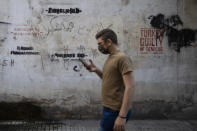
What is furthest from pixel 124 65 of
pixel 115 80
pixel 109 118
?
pixel 109 118

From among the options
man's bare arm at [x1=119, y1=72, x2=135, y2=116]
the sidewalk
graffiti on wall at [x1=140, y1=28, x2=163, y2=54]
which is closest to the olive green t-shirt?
man's bare arm at [x1=119, y1=72, x2=135, y2=116]

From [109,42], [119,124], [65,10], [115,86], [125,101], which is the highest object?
[65,10]

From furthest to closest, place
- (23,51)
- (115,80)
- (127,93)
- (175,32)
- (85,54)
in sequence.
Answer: (175,32), (85,54), (23,51), (115,80), (127,93)

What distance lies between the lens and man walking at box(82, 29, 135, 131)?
350 centimetres

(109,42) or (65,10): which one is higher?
(65,10)

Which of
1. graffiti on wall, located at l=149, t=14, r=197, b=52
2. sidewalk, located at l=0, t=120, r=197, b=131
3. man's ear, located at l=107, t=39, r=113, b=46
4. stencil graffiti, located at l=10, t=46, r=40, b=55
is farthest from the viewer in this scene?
graffiti on wall, located at l=149, t=14, r=197, b=52

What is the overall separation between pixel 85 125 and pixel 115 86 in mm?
3069

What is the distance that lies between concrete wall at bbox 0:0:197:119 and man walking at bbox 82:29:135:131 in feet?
9.94

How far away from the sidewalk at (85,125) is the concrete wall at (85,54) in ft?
0.66

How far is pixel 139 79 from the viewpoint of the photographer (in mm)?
6926

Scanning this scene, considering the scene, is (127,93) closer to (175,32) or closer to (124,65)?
(124,65)

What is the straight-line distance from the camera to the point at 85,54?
22.4ft

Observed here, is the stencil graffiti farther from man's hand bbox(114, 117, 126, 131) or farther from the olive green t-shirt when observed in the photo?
man's hand bbox(114, 117, 126, 131)

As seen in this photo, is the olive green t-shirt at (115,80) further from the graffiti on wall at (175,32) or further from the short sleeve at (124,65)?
the graffiti on wall at (175,32)
